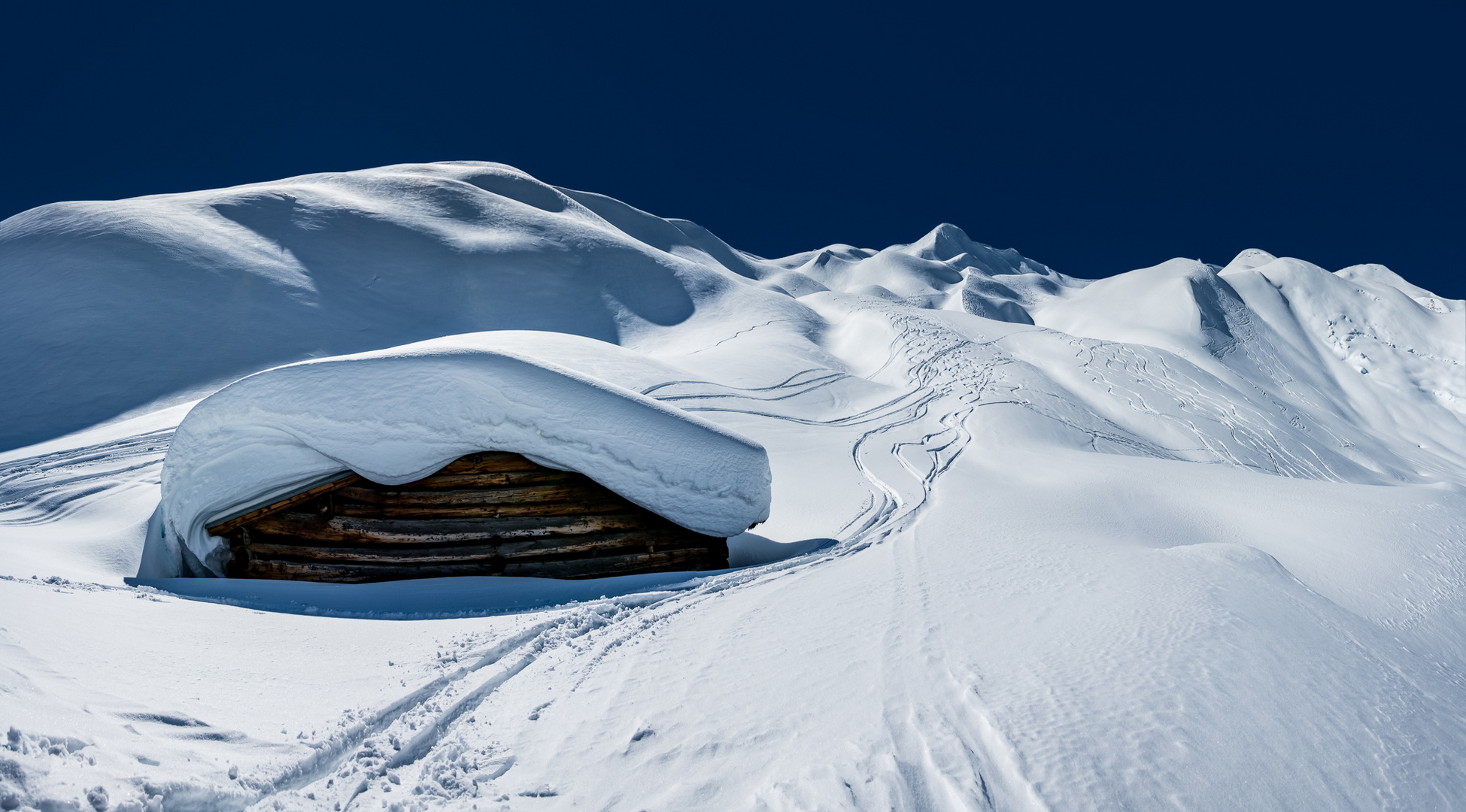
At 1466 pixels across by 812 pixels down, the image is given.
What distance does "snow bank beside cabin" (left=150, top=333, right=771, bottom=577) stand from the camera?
4.84m

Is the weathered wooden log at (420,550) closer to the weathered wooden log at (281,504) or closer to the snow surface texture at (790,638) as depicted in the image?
the weathered wooden log at (281,504)

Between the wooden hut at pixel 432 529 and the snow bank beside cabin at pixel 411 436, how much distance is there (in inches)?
7.2

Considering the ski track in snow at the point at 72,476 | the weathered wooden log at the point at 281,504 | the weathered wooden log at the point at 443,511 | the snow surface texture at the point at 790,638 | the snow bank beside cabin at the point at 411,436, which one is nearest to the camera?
the snow surface texture at the point at 790,638

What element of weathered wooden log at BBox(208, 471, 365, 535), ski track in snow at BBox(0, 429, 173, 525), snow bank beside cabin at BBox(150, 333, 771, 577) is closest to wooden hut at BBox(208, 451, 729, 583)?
weathered wooden log at BBox(208, 471, 365, 535)

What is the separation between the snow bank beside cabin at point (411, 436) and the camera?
4.84m

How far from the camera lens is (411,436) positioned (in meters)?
4.84

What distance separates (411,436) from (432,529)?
0.77m

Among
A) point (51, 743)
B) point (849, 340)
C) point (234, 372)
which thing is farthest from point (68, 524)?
point (849, 340)

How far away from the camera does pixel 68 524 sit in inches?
222

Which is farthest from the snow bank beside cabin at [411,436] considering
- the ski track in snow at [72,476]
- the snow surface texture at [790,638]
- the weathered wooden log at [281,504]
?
the ski track in snow at [72,476]

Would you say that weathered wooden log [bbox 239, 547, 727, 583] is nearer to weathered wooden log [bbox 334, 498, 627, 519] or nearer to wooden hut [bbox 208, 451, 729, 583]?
wooden hut [bbox 208, 451, 729, 583]

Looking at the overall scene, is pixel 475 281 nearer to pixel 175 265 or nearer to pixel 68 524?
pixel 175 265

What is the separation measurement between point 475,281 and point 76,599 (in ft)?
55.6

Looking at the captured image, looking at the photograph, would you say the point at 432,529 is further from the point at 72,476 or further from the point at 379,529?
the point at 72,476
